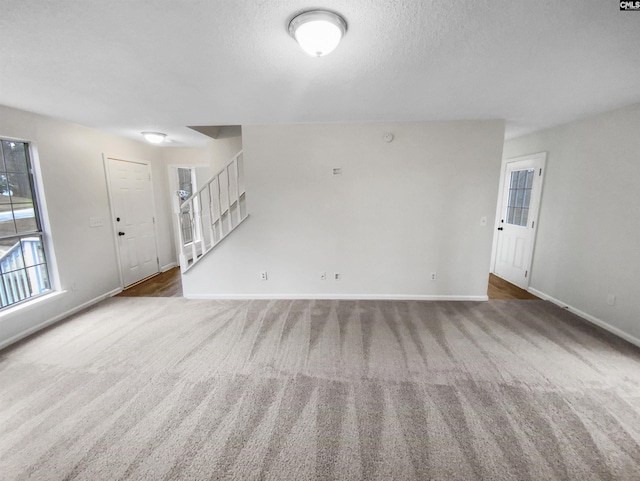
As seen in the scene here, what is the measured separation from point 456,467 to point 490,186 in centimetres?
310

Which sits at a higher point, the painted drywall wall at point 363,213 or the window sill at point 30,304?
the painted drywall wall at point 363,213

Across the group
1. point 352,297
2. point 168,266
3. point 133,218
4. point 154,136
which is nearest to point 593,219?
point 352,297

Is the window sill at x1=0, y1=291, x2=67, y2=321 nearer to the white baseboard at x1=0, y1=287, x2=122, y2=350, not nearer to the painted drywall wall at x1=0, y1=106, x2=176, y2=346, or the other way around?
the painted drywall wall at x1=0, y1=106, x2=176, y2=346

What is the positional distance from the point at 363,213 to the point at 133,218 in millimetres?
3824

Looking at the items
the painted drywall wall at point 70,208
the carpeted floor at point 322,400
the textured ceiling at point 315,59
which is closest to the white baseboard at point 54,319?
the painted drywall wall at point 70,208

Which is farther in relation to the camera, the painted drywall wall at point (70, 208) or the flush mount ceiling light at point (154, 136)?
the flush mount ceiling light at point (154, 136)

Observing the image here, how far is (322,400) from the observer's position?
1922 mm

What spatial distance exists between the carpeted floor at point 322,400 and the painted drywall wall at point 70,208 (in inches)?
12.9

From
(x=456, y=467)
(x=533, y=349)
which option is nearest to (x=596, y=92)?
(x=533, y=349)

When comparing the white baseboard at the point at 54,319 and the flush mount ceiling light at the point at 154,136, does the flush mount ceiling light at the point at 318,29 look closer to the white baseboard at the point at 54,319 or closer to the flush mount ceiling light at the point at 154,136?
the flush mount ceiling light at the point at 154,136

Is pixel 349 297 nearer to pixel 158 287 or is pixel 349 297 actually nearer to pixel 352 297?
pixel 352 297

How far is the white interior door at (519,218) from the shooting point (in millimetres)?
3896

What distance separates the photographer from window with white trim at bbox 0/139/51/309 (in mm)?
2740

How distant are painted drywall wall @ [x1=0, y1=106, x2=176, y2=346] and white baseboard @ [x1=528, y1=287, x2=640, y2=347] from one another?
626cm
